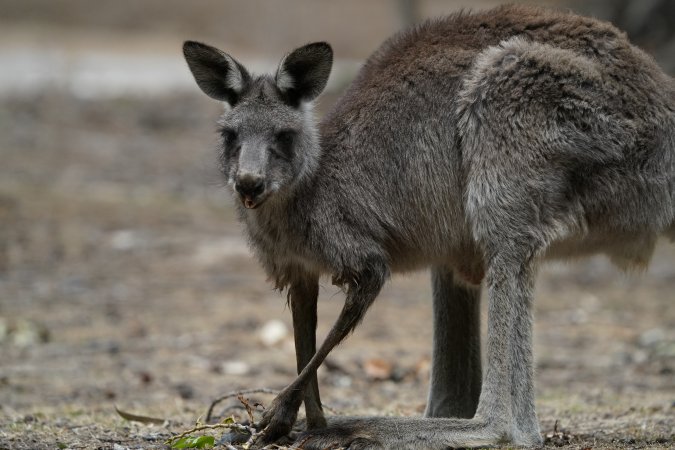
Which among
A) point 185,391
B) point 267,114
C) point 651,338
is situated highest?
point 267,114

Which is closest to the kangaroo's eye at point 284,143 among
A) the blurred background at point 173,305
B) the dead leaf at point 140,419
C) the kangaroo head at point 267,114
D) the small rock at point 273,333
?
the kangaroo head at point 267,114

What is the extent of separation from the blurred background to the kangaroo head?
56 cm

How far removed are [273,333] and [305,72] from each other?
3855 mm

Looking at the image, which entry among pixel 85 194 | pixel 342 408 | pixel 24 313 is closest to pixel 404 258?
pixel 342 408

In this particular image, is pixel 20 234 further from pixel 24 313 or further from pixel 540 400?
pixel 540 400

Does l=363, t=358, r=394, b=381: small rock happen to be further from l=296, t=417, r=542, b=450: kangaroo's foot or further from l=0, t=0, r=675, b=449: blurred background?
l=296, t=417, r=542, b=450: kangaroo's foot

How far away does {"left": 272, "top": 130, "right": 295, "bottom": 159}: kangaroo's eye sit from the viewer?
4.85 metres

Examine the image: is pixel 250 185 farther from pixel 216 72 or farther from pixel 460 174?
pixel 460 174

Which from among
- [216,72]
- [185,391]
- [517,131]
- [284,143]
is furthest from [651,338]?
[216,72]

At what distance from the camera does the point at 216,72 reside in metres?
5.06

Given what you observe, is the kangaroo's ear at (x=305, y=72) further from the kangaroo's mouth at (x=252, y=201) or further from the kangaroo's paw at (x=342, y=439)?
the kangaroo's paw at (x=342, y=439)

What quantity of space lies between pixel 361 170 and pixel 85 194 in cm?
790

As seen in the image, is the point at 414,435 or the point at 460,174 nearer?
the point at 414,435

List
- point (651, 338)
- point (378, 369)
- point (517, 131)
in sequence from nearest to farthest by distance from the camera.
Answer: point (517, 131) → point (378, 369) → point (651, 338)
